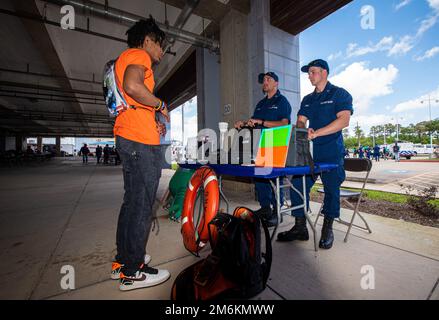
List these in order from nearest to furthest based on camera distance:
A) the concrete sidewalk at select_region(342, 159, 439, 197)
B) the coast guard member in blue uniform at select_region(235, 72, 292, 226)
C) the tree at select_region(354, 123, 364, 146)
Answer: the coast guard member in blue uniform at select_region(235, 72, 292, 226) → the concrete sidewalk at select_region(342, 159, 439, 197) → the tree at select_region(354, 123, 364, 146)

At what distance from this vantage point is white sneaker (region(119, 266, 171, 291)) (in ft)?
4.32

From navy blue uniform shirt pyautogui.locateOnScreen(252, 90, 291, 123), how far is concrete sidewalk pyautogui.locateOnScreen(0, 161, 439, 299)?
4.37 ft

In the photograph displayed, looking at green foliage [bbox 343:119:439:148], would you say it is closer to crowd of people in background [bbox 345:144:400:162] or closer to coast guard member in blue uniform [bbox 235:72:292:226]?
crowd of people in background [bbox 345:144:400:162]

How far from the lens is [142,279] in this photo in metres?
1.34

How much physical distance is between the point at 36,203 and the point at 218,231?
13.6 feet

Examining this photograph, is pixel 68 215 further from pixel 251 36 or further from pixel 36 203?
pixel 251 36

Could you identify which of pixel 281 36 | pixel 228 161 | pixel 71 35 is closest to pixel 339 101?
pixel 228 161

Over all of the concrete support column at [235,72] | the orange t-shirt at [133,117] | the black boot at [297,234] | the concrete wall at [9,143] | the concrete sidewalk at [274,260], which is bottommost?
the concrete sidewalk at [274,260]

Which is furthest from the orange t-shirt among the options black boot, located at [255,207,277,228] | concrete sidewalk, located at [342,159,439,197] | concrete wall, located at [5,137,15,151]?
concrete wall, located at [5,137,15,151]

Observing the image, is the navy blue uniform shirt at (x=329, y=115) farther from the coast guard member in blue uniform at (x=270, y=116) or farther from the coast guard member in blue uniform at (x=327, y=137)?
the coast guard member in blue uniform at (x=270, y=116)

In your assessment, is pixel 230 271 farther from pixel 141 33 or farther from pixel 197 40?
pixel 197 40

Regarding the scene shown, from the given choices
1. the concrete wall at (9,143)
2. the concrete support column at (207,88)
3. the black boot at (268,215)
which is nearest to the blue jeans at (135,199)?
the black boot at (268,215)

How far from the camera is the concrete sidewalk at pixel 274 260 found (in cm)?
129

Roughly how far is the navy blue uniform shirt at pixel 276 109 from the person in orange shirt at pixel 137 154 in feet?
5.06
